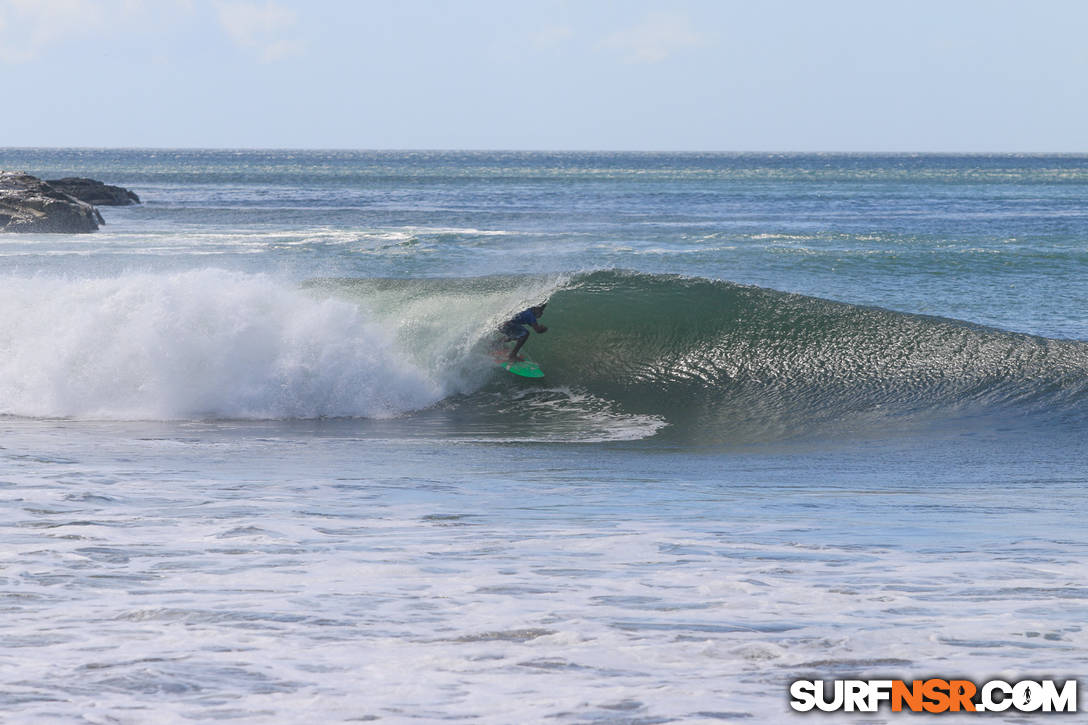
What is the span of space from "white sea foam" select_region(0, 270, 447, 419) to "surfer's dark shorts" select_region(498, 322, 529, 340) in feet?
3.60

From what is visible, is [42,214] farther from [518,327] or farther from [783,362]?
[783,362]

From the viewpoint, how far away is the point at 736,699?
4031mm

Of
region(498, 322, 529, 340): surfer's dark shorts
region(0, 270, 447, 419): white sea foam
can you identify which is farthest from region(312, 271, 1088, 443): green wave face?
region(0, 270, 447, 419): white sea foam

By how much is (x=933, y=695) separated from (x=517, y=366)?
9.22 m

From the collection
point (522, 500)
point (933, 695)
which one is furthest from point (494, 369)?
point (933, 695)

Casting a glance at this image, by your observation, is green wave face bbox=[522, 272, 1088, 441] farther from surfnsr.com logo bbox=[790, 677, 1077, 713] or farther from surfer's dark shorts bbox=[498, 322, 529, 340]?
surfnsr.com logo bbox=[790, 677, 1077, 713]

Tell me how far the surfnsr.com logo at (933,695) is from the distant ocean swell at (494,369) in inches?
250

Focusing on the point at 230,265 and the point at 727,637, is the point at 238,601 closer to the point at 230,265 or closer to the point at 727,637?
the point at 727,637

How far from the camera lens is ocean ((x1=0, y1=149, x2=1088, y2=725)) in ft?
14.0

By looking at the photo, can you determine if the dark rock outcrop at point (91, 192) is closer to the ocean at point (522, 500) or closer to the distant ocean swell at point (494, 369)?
the ocean at point (522, 500)

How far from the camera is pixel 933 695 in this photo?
4.07m

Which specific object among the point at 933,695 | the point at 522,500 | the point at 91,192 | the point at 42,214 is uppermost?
the point at 91,192

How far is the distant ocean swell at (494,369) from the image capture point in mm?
11344

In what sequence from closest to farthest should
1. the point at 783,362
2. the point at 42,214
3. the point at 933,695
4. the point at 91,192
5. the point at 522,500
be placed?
the point at 933,695 < the point at 522,500 < the point at 783,362 < the point at 42,214 < the point at 91,192
